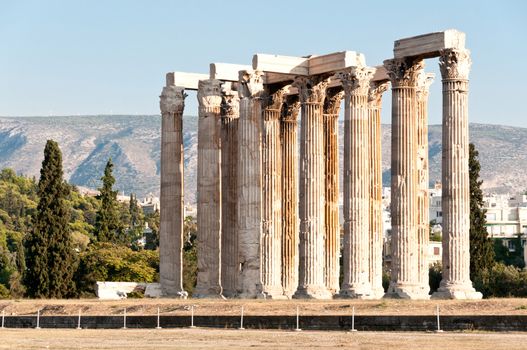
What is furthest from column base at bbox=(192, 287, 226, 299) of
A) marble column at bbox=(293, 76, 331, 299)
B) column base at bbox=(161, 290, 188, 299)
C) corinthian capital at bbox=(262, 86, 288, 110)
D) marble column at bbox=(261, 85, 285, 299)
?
corinthian capital at bbox=(262, 86, 288, 110)

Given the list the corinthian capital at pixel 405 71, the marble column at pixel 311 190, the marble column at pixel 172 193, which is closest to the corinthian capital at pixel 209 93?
the marble column at pixel 172 193

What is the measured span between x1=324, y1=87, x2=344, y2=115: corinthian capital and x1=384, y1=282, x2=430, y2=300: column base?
1546 cm

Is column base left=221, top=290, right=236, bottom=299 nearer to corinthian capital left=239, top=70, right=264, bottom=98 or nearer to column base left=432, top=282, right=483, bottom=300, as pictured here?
corinthian capital left=239, top=70, right=264, bottom=98

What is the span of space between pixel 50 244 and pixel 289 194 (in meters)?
33.5

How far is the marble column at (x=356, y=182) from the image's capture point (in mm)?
90500

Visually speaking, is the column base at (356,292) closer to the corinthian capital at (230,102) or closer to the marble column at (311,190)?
the marble column at (311,190)

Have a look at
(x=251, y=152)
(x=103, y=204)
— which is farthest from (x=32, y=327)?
(x=103, y=204)

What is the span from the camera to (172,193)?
340 ft

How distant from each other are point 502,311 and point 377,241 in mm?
20843

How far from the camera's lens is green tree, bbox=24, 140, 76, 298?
126 m

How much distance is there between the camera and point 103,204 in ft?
514

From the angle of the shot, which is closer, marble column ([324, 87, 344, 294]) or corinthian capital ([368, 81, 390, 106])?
corinthian capital ([368, 81, 390, 106])

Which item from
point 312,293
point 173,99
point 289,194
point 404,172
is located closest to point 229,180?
point 289,194

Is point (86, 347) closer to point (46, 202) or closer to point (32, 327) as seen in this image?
point (32, 327)
